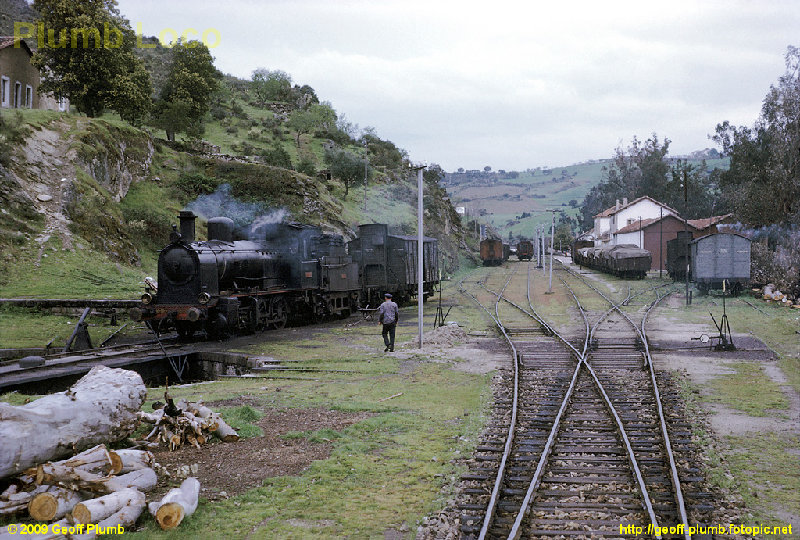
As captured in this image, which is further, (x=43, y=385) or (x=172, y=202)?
(x=172, y=202)

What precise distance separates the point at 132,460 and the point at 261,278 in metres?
14.9

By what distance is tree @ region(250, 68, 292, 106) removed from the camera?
106 metres

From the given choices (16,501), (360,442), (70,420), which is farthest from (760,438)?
(16,501)

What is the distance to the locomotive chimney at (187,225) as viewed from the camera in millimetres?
20062

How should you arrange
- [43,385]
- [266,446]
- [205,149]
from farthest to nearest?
[205,149] → [43,385] → [266,446]

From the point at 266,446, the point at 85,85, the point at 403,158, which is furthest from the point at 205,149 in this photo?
the point at 266,446

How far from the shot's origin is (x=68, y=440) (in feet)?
25.4

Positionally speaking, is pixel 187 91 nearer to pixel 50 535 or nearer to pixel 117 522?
pixel 117 522

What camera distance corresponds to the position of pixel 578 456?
9320mm

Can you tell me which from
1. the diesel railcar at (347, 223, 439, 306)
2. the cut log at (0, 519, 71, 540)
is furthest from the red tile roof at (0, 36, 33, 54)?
the cut log at (0, 519, 71, 540)

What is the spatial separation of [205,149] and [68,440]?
162 ft

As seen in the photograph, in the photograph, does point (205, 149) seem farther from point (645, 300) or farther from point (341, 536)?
point (341, 536)

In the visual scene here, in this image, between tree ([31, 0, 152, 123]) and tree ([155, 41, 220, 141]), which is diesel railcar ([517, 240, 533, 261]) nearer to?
tree ([155, 41, 220, 141])

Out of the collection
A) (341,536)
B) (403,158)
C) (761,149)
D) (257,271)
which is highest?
(403,158)
